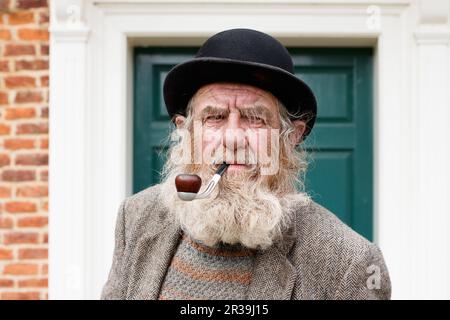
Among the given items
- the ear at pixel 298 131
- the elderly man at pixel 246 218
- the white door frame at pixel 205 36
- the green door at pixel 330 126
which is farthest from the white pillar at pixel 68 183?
the ear at pixel 298 131

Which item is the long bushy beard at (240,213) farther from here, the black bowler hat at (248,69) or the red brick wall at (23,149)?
the red brick wall at (23,149)

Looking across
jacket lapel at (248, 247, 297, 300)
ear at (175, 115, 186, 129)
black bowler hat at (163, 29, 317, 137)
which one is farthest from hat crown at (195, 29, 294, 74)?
jacket lapel at (248, 247, 297, 300)

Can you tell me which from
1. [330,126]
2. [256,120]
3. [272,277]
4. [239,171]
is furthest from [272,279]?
[330,126]

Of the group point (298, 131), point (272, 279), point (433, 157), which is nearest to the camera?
point (272, 279)

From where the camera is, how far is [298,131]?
200 cm

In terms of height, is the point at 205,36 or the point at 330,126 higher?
the point at 205,36

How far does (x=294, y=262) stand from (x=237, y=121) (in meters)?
0.45

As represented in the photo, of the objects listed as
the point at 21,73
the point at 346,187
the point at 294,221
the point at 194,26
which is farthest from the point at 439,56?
the point at 21,73

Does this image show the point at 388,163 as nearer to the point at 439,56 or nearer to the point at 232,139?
the point at 439,56

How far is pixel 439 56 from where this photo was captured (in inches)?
124

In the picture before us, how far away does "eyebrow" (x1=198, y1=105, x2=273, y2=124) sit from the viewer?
5.98 feet

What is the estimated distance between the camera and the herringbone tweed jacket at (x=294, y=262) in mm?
1762

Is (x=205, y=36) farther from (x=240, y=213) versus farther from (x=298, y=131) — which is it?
(x=240, y=213)

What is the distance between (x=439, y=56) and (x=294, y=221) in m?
1.71
